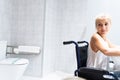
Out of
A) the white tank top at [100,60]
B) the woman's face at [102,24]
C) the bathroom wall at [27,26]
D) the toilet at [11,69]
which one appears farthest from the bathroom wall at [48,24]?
the white tank top at [100,60]

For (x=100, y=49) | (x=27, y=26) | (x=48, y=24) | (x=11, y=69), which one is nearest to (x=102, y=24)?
(x=100, y=49)

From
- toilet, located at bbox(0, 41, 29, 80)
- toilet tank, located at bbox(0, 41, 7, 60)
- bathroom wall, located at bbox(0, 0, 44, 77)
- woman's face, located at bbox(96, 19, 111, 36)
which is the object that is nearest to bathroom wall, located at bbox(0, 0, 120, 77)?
bathroom wall, located at bbox(0, 0, 44, 77)

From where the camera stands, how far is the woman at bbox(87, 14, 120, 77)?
145cm

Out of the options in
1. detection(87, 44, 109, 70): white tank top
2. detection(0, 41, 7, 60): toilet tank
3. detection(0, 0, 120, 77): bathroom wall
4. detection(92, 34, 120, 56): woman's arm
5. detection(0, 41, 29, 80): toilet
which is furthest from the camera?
detection(0, 0, 120, 77): bathroom wall

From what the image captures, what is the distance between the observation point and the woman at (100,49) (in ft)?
4.75

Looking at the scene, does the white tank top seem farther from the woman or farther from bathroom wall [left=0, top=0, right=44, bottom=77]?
bathroom wall [left=0, top=0, right=44, bottom=77]

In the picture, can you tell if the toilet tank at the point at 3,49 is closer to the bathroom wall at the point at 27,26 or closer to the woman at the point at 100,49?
the bathroom wall at the point at 27,26

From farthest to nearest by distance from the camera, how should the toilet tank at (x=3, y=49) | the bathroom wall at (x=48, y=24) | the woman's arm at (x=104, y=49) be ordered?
the bathroom wall at (x=48, y=24) → the toilet tank at (x=3, y=49) → the woman's arm at (x=104, y=49)

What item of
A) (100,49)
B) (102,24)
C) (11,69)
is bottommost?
(11,69)

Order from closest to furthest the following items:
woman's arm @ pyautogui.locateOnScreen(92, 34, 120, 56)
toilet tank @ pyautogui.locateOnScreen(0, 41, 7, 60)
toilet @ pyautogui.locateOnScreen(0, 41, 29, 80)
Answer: woman's arm @ pyautogui.locateOnScreen(92, 34, 120, 56) → toilet @ pyautogui.locateOnScreen(0, 41, 29, 80) → toilet tank @ pyautogui.locateOnScreen(0, 41, 7, 60)

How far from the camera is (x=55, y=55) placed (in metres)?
3.16

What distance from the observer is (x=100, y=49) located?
1.47 m

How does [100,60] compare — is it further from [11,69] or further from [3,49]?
[3,49]

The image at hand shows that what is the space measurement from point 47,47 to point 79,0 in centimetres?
92
